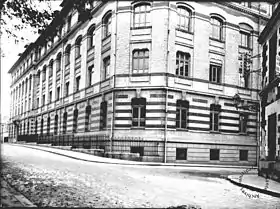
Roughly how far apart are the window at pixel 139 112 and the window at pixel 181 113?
233cm

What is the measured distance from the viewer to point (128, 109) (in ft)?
74.4

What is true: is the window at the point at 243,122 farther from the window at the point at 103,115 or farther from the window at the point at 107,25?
the window at the point at 107,25

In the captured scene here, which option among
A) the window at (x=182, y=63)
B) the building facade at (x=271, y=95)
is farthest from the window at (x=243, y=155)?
the building facade at (x=271, y=95)

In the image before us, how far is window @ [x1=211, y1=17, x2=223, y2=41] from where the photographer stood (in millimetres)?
25344

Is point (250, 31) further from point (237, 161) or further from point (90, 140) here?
point (90, 140)

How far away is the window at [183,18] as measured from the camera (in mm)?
23594

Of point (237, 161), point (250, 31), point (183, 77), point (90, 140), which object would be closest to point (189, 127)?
point (183, 77)

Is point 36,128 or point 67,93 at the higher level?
point 67,93

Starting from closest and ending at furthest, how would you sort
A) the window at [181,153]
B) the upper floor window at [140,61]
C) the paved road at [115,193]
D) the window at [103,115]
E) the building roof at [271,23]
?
the paved road at [115,193] → the building roof at [271,23] → the window at [181,153] → the upper floor window at [140,61] → the window at [103,115]

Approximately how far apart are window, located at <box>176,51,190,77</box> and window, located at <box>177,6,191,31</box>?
1905 millimetres

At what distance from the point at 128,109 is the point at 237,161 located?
9.18 m

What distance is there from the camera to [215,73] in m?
25.2

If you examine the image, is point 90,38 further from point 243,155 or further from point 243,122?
point 243,155

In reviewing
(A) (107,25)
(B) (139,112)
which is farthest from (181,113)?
(A) (107,25)
